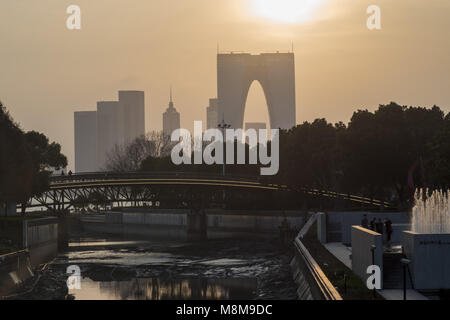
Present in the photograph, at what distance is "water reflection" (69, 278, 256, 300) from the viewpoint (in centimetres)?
6341

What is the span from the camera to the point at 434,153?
84.4 metres

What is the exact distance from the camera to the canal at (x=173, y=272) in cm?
6412

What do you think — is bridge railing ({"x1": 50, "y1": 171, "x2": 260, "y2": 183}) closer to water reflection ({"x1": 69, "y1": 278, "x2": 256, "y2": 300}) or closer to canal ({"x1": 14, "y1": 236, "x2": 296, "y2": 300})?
canal ({"x1": 14, "y1": 236, "x2": 296, "y2": 300})

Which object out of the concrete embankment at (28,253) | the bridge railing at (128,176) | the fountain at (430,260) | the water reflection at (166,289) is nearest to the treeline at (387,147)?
the bridge railing at (128,176)

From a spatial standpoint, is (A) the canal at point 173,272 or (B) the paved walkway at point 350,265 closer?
(B) the paved walkway at point 350,265

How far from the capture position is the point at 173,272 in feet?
258

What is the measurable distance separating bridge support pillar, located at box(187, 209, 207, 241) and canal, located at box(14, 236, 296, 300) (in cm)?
1420

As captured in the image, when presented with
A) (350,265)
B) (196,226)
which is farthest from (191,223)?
(350,265)

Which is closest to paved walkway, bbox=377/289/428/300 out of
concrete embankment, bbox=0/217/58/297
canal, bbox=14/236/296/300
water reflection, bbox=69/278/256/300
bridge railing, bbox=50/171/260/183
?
canal, bbox=14/236/296/300

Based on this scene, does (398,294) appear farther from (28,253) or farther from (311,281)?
(28,253)

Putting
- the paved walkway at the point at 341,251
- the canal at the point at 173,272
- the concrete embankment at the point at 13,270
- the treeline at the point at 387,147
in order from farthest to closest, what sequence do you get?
the treeline at the point at 387,147 → the canal at the point at 173,272 → the concrete embankment at the point at 13,270 → the paved walkway at the point at 341,251

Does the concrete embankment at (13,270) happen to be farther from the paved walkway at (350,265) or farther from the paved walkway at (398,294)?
the paved walkway at (398,294)

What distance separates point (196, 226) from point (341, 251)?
6888 cm

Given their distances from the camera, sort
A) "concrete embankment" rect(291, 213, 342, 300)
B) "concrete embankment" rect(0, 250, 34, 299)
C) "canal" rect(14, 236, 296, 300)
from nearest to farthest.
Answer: "concrete embankment" rect(291, 213, 342, 300) < "concrete embankment" rect(0, 250, 34, 299) < "canal" rect(14, 236, 296, 300)
